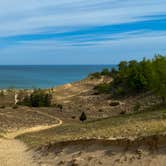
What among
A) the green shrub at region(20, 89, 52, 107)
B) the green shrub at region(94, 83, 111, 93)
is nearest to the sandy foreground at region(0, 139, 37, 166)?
→ the green shrub at region(20, 89, 52, 107)

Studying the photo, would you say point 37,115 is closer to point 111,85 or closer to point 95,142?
point 111,85

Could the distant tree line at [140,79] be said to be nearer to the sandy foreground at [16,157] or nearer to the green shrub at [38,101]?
the green shrub at [38,101]

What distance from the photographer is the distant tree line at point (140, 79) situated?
4719 cm

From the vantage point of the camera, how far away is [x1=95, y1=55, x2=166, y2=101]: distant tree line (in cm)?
4719

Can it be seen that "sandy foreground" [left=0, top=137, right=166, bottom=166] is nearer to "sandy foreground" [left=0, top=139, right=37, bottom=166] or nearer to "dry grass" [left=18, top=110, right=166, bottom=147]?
"sandy foreground" [left=0, top=139, right=37, bottom=166]

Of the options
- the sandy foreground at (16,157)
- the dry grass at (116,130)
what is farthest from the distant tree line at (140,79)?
the sandy foreground at (16,157)

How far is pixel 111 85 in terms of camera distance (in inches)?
3506

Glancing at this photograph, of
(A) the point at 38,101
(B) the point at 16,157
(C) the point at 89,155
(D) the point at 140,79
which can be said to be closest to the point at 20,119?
(A) the point at 38,101

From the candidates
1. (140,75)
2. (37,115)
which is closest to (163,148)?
(37,115)

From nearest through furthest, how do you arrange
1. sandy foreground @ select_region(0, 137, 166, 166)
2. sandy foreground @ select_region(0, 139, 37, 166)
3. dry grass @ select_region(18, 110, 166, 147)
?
sandy foreground @ select_region(0, 137, 166, 166)
dry grass @ select_region(18, 110, 166, 147)
sandy foreground @ select_region(0, 139, 37, 166)

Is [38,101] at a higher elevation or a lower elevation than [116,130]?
lower

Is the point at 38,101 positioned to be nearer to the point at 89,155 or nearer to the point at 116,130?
the point at 116,130

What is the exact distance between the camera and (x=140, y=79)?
2970 inches

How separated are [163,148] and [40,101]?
205 ft
